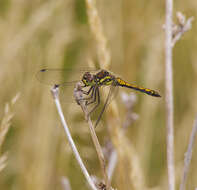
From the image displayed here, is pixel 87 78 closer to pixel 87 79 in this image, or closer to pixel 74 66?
pixel 87 79

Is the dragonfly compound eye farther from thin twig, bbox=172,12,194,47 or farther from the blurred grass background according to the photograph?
the blurred grass background

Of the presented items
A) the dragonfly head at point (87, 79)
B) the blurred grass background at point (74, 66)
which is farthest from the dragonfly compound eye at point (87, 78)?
the blurred grass background at point (74, 66)

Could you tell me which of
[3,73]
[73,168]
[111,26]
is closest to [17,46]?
[3,73]

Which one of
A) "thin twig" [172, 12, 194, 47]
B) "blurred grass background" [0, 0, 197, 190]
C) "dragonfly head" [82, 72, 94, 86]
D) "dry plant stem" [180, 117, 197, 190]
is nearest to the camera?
"dry plant stem" [180, 117, 197, 190]

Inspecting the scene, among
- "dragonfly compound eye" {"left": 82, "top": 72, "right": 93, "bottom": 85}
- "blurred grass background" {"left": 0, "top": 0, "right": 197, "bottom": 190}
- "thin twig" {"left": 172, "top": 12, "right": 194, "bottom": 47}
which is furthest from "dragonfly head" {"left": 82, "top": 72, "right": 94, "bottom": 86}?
"blurred grass background" {"left": 0, "top": 0, "right": 197, "bottom": 190}

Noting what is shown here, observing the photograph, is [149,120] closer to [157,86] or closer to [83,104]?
[157,86]

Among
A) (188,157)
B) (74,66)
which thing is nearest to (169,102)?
(188,157)

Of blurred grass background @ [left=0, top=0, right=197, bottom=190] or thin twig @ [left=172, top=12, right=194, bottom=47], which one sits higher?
thin twig @ [left=172, top=12, right=194, bottom=47]

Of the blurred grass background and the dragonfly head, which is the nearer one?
the dragonfly head
